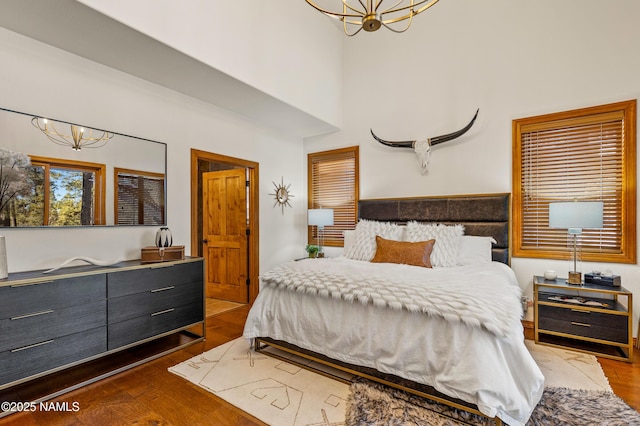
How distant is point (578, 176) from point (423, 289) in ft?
8.28

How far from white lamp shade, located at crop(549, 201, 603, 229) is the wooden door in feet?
12.0

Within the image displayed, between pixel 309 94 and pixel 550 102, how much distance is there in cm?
279

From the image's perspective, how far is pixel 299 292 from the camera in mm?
2543

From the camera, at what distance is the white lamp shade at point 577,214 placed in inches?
108

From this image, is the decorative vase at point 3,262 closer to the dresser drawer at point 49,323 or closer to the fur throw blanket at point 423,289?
the dresser drawer at point 49,323

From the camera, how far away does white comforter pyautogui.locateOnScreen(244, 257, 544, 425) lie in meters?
1.67

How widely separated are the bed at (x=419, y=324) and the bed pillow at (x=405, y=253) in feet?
0.05

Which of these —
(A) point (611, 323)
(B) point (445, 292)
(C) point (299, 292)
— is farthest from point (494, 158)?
(C) point (299, 292)

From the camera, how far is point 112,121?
2955 mm

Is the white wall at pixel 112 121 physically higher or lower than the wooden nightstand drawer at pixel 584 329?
higher

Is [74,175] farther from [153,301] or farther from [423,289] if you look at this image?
[423,289]

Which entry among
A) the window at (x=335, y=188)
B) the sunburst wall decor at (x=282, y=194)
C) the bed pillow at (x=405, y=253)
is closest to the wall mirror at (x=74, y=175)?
the sunburst wall decor at (x=282, y=194)

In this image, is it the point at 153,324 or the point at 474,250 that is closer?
the point at 153,324

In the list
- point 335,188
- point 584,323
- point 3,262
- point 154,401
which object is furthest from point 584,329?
point 3,262
